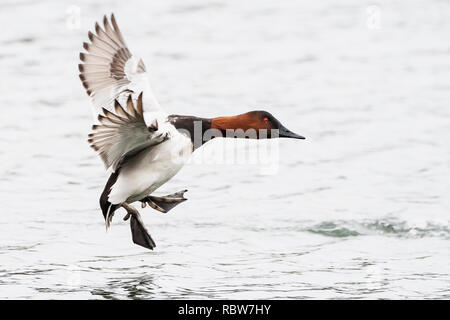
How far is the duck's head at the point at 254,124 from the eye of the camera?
6980 millimetres

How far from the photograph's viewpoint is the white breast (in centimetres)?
→ 666

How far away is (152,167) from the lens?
6.72m

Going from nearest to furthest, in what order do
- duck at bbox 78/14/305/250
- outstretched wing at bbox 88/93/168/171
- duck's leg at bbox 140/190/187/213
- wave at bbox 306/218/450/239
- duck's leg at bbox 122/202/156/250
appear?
1. outstretched wing at bbox 88/93/168/171
2. duck at bbox 78/14/305/250
3. duck's leg at bbox 122/202/156/250
4. duck's leg at bbox 140/190/187/213
5. wave at bbox 306/218/450/239

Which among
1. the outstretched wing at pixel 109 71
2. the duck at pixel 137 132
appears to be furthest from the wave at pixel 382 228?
the outstretched wing at pixel 109 71

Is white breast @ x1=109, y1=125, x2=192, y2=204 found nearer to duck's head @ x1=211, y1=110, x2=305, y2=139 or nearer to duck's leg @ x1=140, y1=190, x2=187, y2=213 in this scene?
duck's head @ x1=211, y1=110, x2=305, y2=139

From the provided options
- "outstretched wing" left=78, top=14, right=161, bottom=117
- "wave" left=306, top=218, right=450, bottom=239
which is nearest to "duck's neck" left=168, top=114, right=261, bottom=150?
"outstretched wing" left=78, top=14, right=161, bottom=117

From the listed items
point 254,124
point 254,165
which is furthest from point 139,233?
point 254,165

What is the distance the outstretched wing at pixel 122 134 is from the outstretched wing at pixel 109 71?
66cm

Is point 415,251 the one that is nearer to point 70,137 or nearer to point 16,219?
point 16,219

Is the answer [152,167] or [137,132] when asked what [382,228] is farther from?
[137,132]

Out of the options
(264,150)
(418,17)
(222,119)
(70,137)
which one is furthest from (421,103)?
(222,119)

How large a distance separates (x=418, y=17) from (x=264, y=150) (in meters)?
4.29

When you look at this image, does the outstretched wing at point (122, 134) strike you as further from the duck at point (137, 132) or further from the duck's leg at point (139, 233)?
the duck's leg at point (139, 233)

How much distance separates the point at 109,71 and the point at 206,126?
857 millimetres
